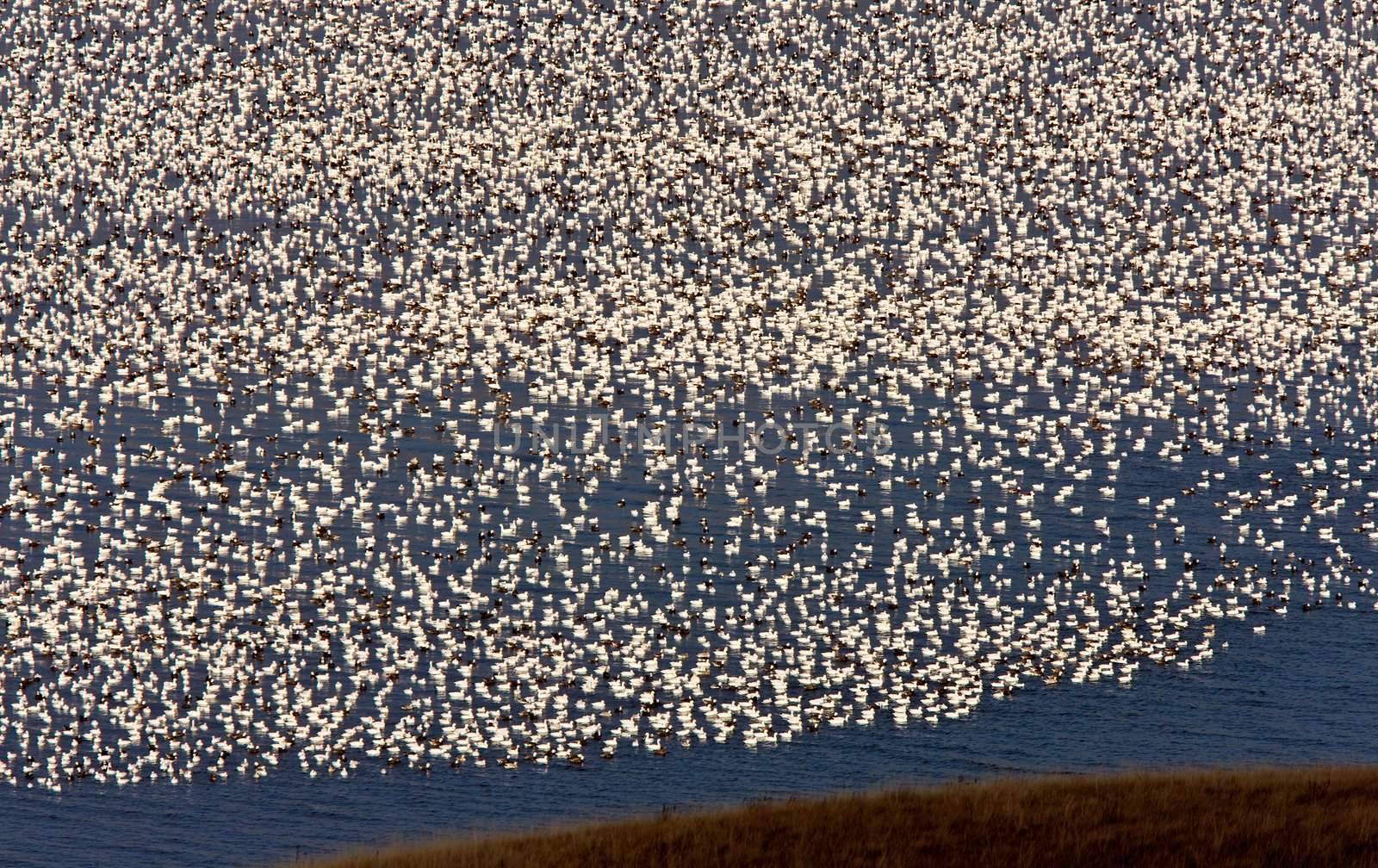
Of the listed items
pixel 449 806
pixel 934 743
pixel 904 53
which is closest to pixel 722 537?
pixel 934 743

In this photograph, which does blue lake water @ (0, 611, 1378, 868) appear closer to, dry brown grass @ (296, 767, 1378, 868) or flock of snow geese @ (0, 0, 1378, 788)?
flock of snow geese @ (0, 0, 1378, 788)

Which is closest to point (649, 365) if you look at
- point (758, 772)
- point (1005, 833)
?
point (758, 772)

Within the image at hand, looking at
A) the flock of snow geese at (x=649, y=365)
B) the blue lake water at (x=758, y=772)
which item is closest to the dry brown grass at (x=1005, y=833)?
the blue lake water at (x=758, y=772)

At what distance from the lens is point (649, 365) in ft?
296

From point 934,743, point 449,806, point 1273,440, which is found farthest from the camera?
point 1273,440

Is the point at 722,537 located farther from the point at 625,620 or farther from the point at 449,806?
the point at 449,806

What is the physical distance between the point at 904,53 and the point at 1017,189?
17.3 metres

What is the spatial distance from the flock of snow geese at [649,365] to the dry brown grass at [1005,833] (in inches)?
457

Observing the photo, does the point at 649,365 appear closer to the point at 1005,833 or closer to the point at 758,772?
the point at 758,772

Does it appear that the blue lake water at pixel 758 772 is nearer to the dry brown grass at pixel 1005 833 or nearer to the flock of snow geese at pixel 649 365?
the flock of snow geese at pixel 649 365

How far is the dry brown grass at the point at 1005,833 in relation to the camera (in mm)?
36312

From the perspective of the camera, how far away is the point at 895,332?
95000 millimetres

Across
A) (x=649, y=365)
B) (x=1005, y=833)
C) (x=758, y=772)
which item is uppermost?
(x=649, y=365)

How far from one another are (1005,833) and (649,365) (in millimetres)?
53436
